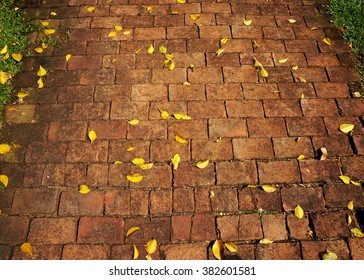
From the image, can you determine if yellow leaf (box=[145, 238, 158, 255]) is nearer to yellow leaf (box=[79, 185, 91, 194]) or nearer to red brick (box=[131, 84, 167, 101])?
yellow leaf (box=[79, 185, 91, 194])

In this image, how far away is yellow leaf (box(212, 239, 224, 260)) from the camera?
2.02 metres

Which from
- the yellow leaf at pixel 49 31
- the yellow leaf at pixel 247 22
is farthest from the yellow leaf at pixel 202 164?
the yellow leaf at pixel 49 31

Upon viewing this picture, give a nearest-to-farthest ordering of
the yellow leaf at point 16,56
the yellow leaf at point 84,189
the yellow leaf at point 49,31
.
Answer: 1. the yellow leaf at point 84,189
2. the yellow leaf at point 16,56
3. the yellow leaf at point 49,31

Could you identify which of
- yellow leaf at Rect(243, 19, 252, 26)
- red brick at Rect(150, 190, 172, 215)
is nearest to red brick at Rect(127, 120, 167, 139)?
red brick at Rect(150, 190, 172, 215)

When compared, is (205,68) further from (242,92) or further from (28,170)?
(28,170)

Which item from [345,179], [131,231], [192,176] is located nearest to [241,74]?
[192,176]

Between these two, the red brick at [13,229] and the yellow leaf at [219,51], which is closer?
the red brick at [13,229]

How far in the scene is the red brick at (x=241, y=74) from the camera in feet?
9.25

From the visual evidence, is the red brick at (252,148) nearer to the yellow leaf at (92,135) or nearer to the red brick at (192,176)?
the red brick at (192,176)

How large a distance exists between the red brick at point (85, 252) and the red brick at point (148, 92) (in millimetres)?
1264

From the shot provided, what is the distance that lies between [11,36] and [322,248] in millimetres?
3344

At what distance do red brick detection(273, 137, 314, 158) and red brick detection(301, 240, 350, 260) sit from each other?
2.16ft

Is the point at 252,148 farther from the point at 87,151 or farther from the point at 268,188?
the point at 87,151

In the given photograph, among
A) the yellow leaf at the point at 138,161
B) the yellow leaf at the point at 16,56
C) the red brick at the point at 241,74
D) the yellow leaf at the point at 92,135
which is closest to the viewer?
the yellow leaf at the point at 138,161
